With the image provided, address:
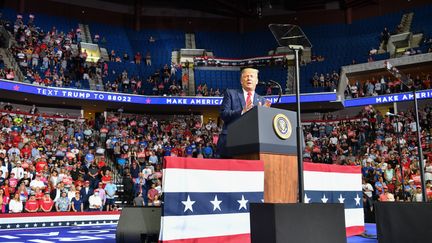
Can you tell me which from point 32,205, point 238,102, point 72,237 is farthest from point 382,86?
point 238,102

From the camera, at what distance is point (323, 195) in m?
5.59

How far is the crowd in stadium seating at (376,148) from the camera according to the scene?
1478cm

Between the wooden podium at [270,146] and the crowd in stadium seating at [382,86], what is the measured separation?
2145 centimetres

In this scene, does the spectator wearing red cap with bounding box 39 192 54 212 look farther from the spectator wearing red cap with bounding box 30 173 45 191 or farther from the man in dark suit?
the man in dark suit

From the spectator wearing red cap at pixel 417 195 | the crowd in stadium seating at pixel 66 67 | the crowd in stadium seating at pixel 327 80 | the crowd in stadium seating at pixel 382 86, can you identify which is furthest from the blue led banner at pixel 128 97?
the spectator wearing red cap at pixel 417 195

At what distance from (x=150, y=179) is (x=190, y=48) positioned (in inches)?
678

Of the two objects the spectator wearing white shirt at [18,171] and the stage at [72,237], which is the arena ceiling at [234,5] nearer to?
the spectator wearing white shirt at [18,171]

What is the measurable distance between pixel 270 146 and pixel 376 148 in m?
16.9

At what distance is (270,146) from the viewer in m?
4.50

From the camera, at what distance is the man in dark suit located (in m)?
4.90

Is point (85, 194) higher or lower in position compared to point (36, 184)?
lower

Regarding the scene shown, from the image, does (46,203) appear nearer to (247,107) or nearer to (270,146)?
(247,107)

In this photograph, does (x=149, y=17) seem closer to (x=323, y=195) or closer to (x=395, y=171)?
(x=395, y=171)

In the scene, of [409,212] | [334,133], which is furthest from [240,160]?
[334,133]
